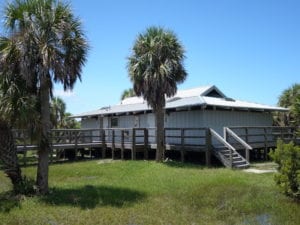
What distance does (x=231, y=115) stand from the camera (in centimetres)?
2298

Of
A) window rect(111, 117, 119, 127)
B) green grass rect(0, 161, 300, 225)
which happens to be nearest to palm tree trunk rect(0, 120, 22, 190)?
green grass rect(0, 161, 300, 225)

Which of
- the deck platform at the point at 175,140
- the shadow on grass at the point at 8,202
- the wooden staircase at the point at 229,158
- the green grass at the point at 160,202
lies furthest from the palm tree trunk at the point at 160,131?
the shadow on grass at the point at 8,202

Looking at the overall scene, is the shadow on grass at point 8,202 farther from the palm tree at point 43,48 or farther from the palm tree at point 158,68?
the palm tree at point 158,68

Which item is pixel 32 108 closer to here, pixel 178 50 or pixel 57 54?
pixel 57 54

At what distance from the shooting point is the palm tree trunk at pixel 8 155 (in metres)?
12.2

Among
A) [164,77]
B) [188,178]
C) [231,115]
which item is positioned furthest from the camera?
[231,115]

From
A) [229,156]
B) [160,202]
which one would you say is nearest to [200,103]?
[229,156]

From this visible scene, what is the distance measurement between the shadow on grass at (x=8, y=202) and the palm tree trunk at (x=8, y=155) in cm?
41

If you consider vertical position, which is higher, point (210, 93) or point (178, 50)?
point (178, 50)

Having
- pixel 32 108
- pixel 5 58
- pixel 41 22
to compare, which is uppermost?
pixel 41 22

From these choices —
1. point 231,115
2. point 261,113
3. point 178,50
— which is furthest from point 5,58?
point 261,113

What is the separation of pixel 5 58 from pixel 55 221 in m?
5.49

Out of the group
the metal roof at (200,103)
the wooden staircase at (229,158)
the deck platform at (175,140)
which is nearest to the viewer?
the wooden staircase at (229,158)

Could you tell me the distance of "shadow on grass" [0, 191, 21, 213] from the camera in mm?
10617
